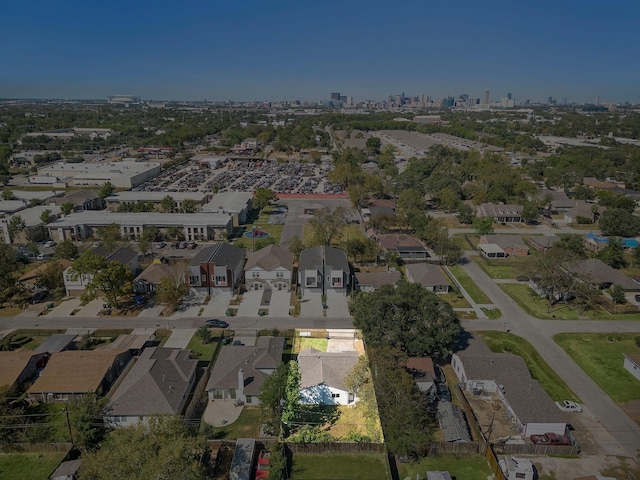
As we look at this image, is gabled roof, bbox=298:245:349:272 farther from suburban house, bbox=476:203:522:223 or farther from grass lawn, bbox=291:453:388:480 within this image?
suburban house, bbox=476:203:522:223

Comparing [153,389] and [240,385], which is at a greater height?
[153,389]

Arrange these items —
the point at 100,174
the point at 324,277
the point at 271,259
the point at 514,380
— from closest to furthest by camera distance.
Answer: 1. the point at 514,380
2. the point at 324,277
3. the point at 271,259
4. the point at 100,174

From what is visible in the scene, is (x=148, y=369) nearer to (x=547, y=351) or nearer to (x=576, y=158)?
(x=547, y=351)

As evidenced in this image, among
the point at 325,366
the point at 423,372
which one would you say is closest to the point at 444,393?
the point at 423,372

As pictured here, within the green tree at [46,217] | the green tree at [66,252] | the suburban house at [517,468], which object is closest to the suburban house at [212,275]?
the green tree at [66,252]

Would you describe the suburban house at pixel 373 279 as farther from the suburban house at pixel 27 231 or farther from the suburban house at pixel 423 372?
the suburban house at pixel 27 231

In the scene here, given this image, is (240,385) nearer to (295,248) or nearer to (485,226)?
(295,248)
